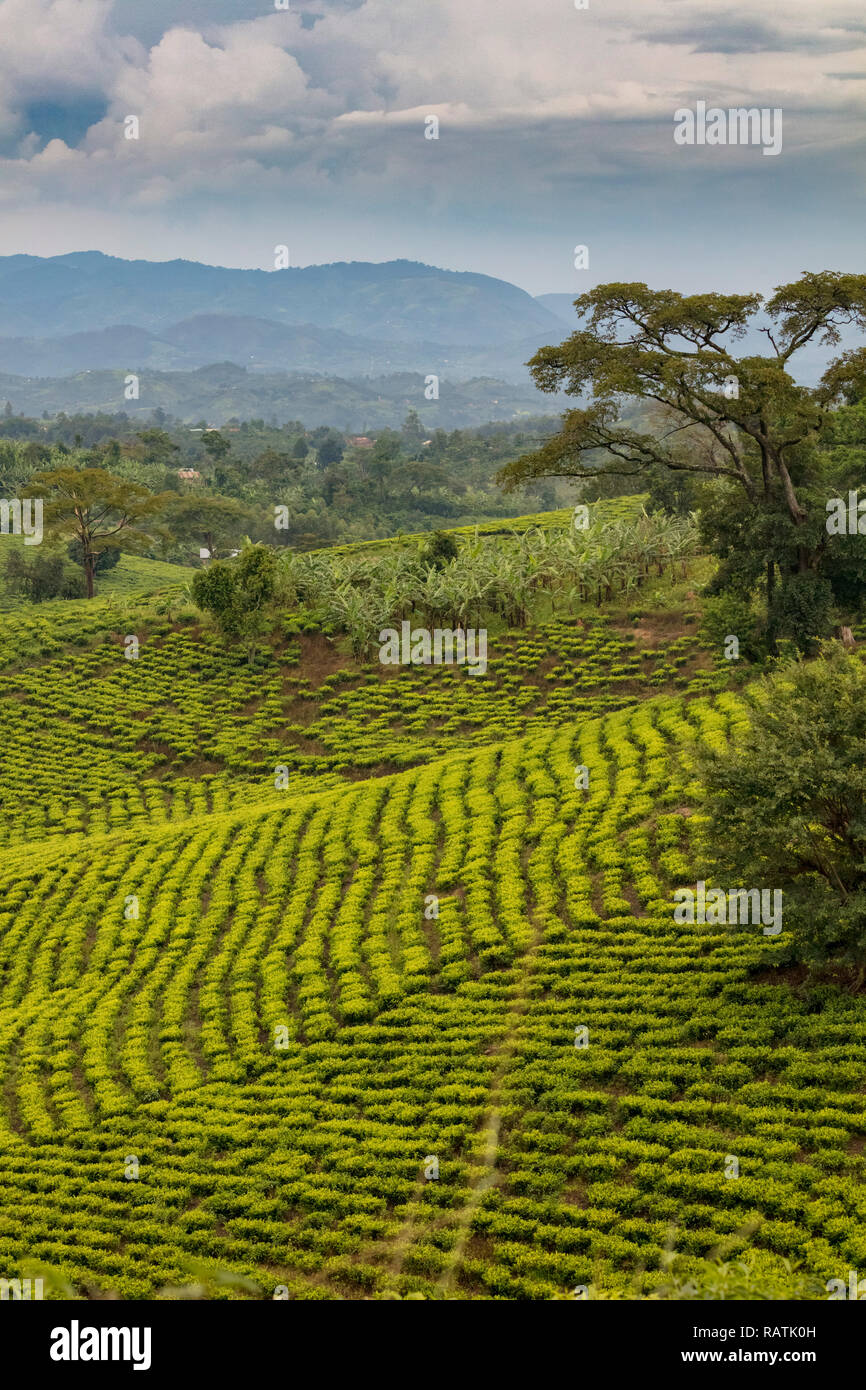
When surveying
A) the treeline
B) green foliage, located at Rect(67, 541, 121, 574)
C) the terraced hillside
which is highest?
the treeline

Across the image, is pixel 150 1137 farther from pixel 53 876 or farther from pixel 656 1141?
pixel 53 876

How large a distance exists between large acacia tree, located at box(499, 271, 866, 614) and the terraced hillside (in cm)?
747

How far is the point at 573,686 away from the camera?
126ft

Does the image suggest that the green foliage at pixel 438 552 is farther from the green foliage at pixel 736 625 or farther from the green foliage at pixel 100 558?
the green foliage at pixel 100 558

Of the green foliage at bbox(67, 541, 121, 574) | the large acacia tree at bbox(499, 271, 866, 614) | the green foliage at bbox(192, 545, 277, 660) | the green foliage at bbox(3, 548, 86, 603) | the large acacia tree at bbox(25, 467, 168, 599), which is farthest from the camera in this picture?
the green foliage at bbox(67, 541, 121, 574)

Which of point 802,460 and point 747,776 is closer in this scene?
point 747,776

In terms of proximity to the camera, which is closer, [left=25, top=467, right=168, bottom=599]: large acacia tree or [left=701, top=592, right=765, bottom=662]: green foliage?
[left=701, top=592, right=765, bottom=662]: green foliage

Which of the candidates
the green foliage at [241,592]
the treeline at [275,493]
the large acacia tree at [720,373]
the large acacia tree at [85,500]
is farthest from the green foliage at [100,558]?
the large acacia tree at [720,373]

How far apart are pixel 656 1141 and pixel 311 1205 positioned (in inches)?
199

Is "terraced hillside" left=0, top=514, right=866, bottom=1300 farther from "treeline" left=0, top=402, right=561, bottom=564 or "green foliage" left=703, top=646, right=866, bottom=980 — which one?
"treeline" left=0, top=402, right=561, bottom=564

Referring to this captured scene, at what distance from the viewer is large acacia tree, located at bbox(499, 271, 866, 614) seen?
2911cm

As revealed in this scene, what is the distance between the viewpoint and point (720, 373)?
2927 centimetres

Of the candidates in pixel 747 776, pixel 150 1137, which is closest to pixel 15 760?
pixel 150 1137

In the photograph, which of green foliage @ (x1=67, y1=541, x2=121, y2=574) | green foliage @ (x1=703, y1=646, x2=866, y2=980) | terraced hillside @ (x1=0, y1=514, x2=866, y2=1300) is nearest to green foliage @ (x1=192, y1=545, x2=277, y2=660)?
terraced hillside @ (x1=0, y1=514, x2=866, y2=1300)
